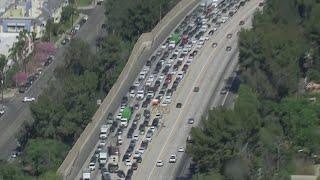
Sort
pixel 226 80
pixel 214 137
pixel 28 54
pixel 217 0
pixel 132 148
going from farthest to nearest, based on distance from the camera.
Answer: pixel 217 0
pixel 28 54
pixel 226 80
pixel 132 148
pixel 214 137

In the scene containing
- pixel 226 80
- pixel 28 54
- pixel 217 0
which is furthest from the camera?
pixel 217 0

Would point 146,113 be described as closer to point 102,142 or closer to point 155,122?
point 155,122

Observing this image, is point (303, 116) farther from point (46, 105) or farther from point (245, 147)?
point (46, 105)

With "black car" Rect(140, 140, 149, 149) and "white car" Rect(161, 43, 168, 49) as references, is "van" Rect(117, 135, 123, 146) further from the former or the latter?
"white car" Rect(161, 43, 168, 49)

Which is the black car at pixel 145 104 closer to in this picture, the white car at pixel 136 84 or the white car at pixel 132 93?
the white car at pixel 132 93

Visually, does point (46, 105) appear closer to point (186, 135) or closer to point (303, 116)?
point (186, 135)

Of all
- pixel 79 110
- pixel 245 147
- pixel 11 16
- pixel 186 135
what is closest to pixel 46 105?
pixel 79 110

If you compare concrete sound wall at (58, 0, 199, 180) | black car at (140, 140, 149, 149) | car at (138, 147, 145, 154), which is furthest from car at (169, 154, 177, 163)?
concrete sound wall at (58, 0, 199, 180)

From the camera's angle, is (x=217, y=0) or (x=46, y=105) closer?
(x=46, y=105)
